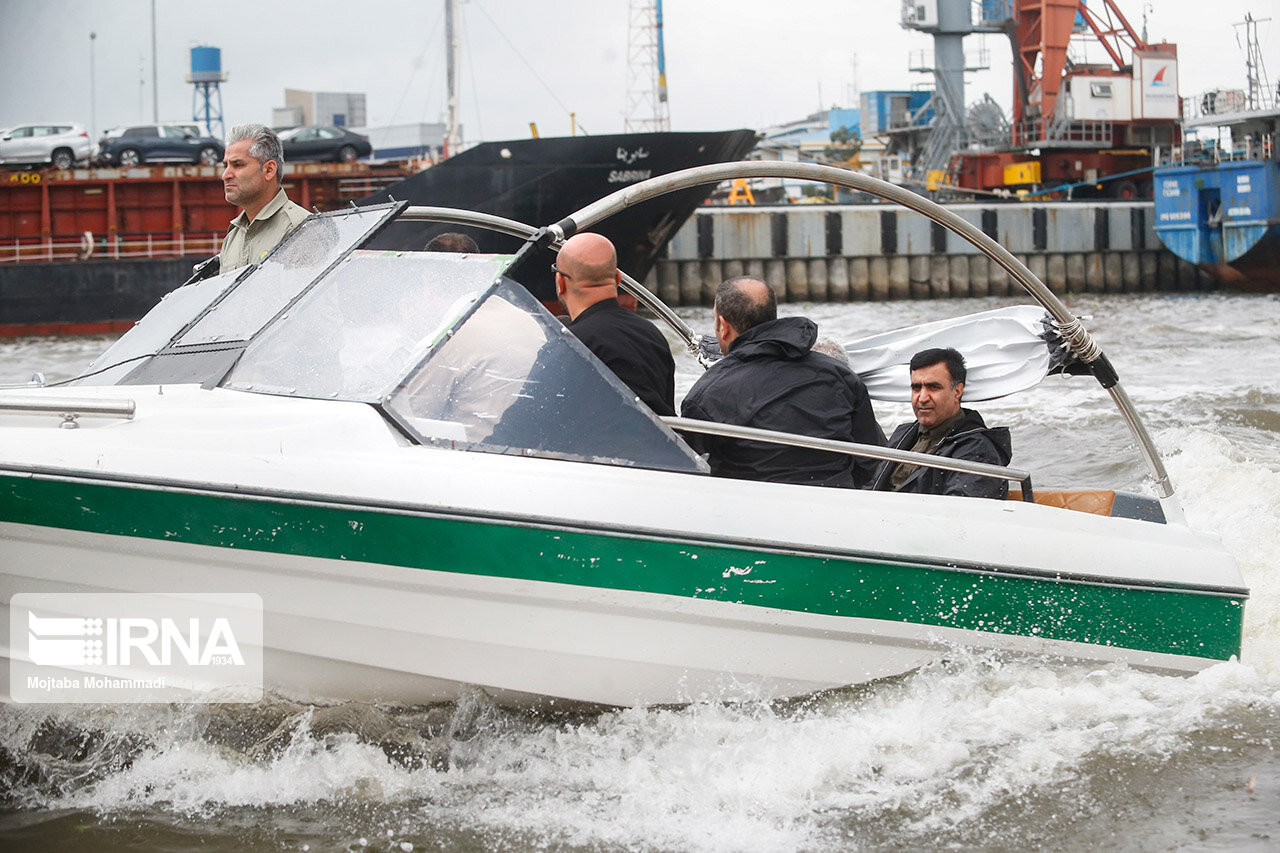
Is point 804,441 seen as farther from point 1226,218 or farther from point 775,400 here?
point 1226,218

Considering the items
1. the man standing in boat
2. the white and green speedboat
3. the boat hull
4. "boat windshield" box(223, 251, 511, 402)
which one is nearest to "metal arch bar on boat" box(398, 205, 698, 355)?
the man standing in boat

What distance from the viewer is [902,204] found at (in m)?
3.96

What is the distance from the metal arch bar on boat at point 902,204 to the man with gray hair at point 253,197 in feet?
4.50

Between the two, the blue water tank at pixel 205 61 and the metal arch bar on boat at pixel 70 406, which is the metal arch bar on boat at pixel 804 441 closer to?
the metal arch bar on boat at pixel 70 406

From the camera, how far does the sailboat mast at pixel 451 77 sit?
26.2 meters

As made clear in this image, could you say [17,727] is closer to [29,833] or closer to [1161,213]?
[29,833]

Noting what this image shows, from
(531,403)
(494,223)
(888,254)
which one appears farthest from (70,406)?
(888,254)

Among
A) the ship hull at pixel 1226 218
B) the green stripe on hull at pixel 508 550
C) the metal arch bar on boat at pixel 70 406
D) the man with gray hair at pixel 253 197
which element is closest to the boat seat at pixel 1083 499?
the green stripe on hull at pixel 508 550

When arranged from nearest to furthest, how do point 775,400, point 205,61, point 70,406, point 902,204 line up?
point 70,406 → point 775,400 → point 902,204 → point 205,61

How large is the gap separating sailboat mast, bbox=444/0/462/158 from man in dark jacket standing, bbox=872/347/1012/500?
22.8m

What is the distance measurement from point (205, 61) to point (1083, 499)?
56647 millimetres

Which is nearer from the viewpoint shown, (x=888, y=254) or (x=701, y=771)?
(x=701, y=771)

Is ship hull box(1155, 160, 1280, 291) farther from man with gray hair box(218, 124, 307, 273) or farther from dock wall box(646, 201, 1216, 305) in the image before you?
man with gray hair box(218, 124, 307, 273)

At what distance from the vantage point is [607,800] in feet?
11.1
